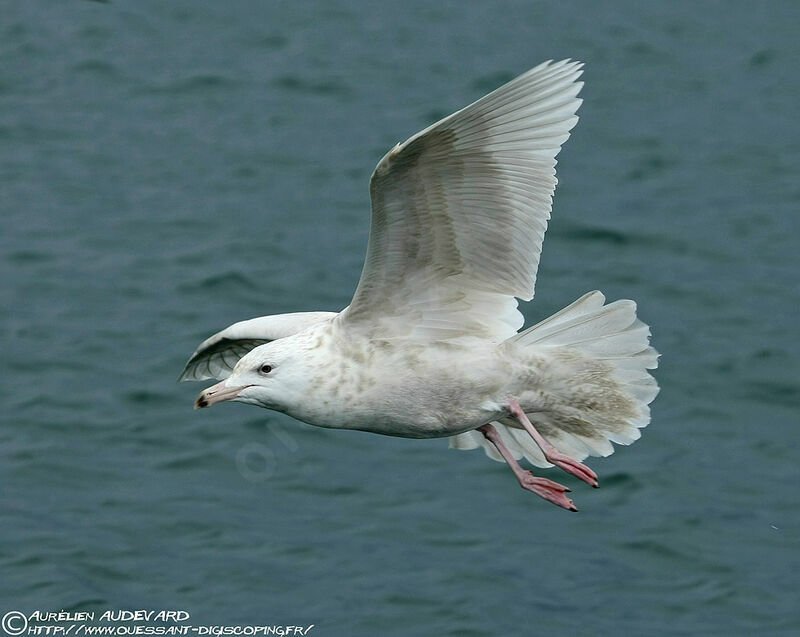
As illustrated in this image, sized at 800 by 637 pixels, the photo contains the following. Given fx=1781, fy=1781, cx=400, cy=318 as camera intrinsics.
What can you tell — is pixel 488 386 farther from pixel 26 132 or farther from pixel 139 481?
pixel 26 132

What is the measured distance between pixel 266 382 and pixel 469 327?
1028mm

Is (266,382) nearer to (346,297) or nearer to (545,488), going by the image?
(545,488)

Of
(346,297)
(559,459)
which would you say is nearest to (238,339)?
(559,459)

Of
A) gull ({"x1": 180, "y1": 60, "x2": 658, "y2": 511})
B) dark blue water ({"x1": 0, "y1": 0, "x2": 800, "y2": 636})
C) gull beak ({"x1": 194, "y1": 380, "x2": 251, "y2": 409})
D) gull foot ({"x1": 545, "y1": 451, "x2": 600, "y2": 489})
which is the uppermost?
gull ({"x1": 180, "y1": 60, "x2": 658, "y2": 511})

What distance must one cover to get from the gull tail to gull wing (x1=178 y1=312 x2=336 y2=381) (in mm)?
1084

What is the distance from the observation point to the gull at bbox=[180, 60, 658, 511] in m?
7.84

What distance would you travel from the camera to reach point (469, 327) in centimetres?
845

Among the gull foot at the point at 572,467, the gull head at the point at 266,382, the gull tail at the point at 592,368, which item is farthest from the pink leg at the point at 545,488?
the gull head at the point at 266,382

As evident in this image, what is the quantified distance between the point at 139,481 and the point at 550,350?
15.3 ft

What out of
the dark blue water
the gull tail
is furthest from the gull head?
the dark blue water

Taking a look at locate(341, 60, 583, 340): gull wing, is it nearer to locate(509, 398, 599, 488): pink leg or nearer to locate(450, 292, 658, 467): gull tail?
locate(450, 292, 658, 467): gull tail

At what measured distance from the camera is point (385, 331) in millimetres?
8289

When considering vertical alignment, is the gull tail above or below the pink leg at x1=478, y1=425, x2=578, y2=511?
above

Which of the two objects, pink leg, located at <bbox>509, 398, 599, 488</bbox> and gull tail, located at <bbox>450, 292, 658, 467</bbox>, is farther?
gull tail, located at <bbox>450, 292, 658, 467</bbox>
